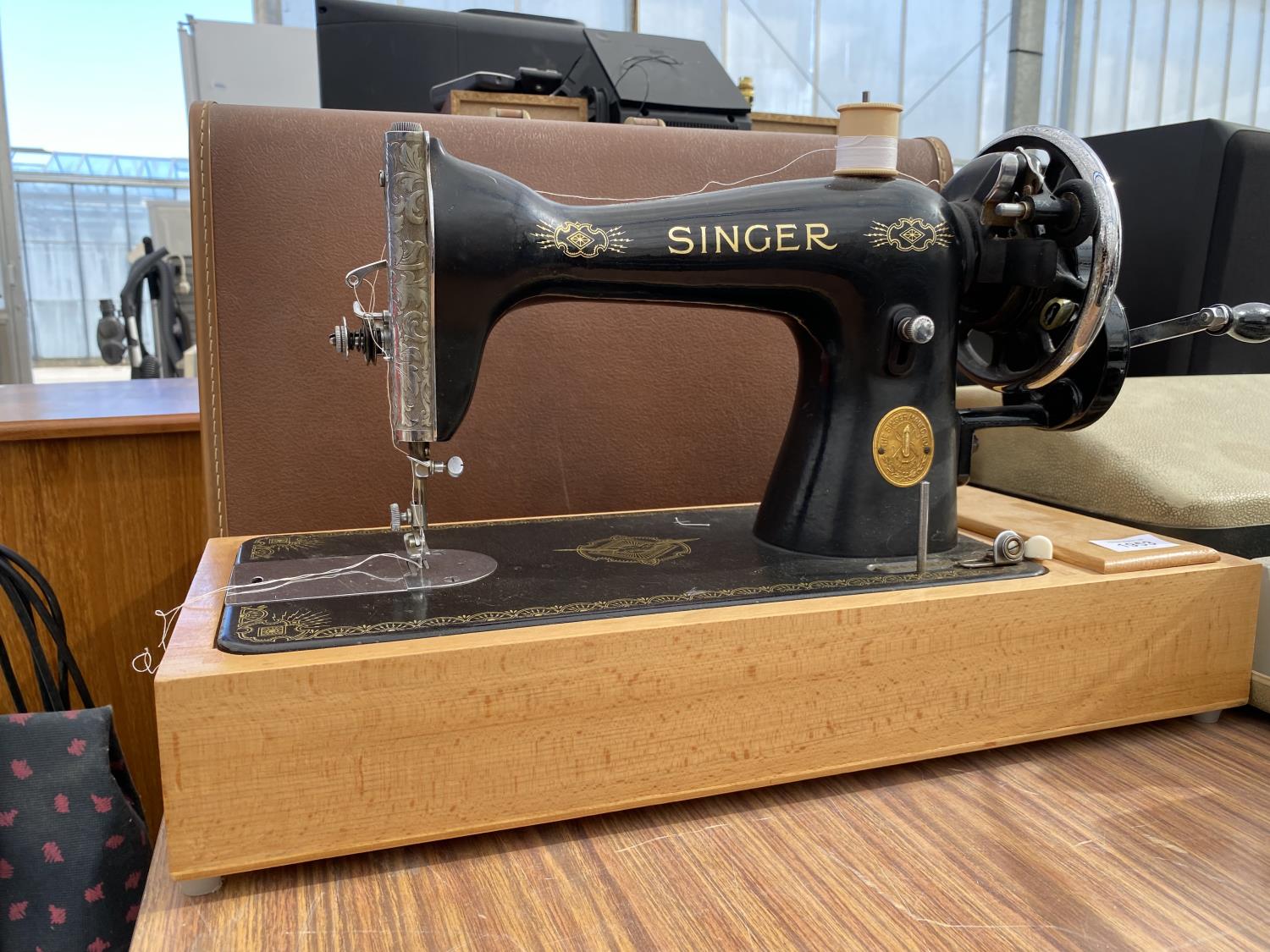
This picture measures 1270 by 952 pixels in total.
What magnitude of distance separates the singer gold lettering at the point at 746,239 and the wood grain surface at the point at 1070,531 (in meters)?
0.30

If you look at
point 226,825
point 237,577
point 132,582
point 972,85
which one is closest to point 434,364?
point 237,577

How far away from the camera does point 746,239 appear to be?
70 centimetres

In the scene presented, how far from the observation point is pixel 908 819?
61 centimetres

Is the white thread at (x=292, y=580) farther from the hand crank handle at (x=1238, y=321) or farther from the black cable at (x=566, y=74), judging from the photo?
the black cable at (x=566, y=74)

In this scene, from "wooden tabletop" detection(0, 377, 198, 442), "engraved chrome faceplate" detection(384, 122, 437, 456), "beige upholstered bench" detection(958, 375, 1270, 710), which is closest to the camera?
"engraved chrome faceplate" detection(384, 122, 437, 456)

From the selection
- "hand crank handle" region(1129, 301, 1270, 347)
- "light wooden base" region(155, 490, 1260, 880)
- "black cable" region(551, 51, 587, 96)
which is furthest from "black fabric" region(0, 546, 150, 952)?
"black cable" region(551, 51, 587, 96)

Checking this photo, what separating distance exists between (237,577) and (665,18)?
4.25m

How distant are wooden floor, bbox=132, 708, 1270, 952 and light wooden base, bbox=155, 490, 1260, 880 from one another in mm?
24

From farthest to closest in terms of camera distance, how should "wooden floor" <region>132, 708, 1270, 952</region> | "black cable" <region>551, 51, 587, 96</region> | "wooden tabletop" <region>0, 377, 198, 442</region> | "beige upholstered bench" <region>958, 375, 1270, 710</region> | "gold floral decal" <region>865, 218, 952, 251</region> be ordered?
"black cable" <region>551, 51, 587, 96</region>
"wooden tabletop" <region>0, 377, 198, 442</region>
"beige upholstered bench" <region>958, 375, 1270, 710</region>
"gold floral decal" <region>865, 218, 952, 251</region>
"wooden floor" <region>132, 708, 1270, 952</region>

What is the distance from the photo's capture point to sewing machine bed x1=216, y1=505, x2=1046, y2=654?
0.57 m

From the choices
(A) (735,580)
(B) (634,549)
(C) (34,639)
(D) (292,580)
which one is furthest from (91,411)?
(A) (735,580)

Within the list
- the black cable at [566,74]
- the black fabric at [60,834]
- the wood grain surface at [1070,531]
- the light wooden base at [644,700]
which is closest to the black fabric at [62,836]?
the black fabric at [60,834]

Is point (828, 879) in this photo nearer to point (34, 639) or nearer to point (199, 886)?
point (199, 886)

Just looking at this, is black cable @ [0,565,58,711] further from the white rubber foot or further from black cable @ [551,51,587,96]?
black cable @ [551,51,587,96]
